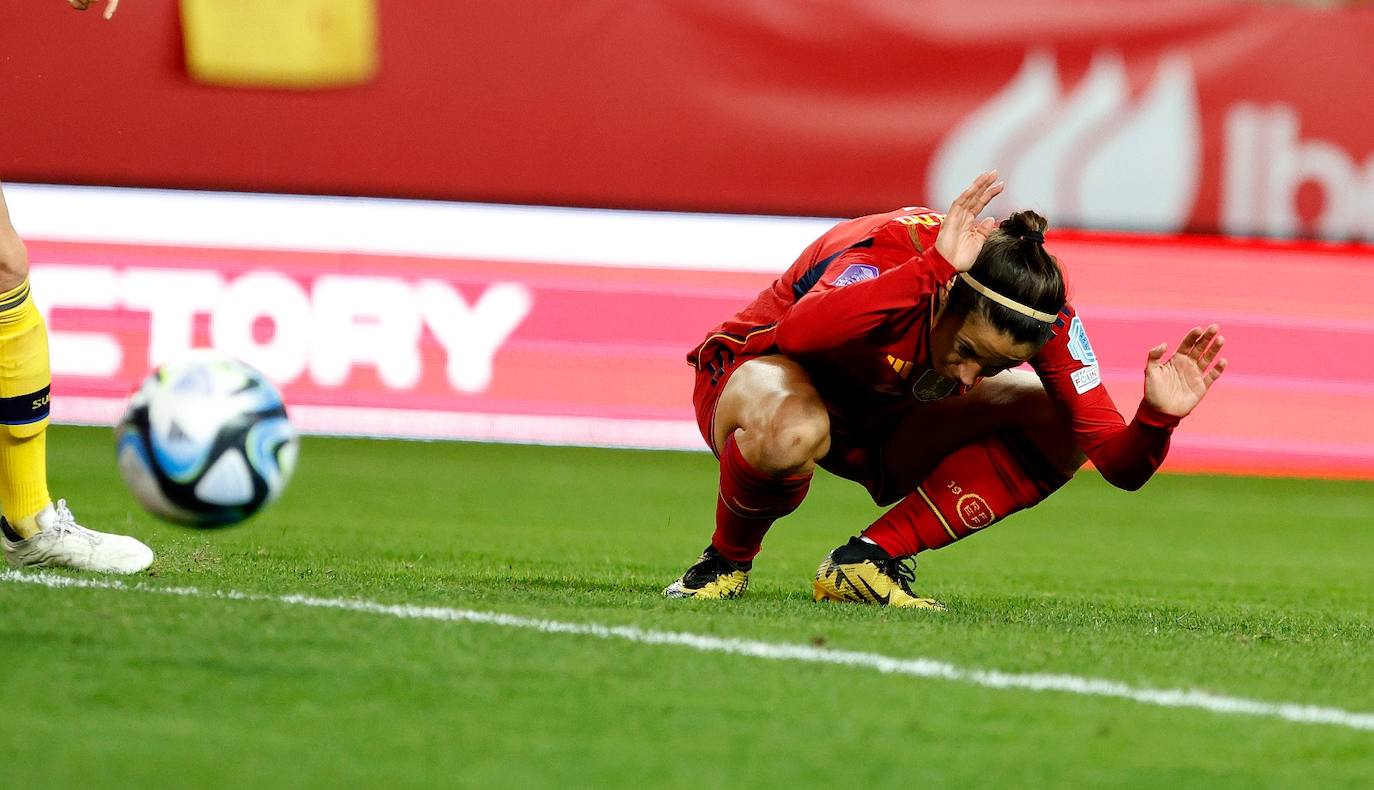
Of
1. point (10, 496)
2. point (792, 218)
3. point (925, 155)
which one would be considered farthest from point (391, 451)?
point (10, 496)

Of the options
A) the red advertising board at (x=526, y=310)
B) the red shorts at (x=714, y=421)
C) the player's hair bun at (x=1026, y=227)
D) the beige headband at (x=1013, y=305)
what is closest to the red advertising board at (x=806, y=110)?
the red advertising board at (x=526, y=310)

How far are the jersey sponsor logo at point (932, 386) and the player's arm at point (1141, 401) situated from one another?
0.60ft

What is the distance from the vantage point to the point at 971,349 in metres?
3.50

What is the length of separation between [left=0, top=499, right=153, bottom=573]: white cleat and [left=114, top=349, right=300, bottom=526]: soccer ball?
0.39m

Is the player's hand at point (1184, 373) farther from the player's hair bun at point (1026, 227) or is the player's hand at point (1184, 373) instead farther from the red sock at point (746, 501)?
the red sock at point (746, 501)

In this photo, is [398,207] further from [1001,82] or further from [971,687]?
[971,687]

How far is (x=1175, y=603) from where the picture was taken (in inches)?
172

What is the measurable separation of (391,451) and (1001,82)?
312 centimetres

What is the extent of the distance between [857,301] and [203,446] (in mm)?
1224

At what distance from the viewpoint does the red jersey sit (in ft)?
11.3

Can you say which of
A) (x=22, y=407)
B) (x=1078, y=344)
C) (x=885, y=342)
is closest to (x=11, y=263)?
(x=22, y=407)

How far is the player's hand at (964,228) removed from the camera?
3395 mm

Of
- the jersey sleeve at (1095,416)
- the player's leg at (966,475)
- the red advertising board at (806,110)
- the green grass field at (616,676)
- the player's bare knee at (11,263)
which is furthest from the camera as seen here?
the red advertising board at (806,110)

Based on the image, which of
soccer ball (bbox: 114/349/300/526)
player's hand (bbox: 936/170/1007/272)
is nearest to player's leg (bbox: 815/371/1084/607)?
player's hand (bbox: 936/170/1007/272)
